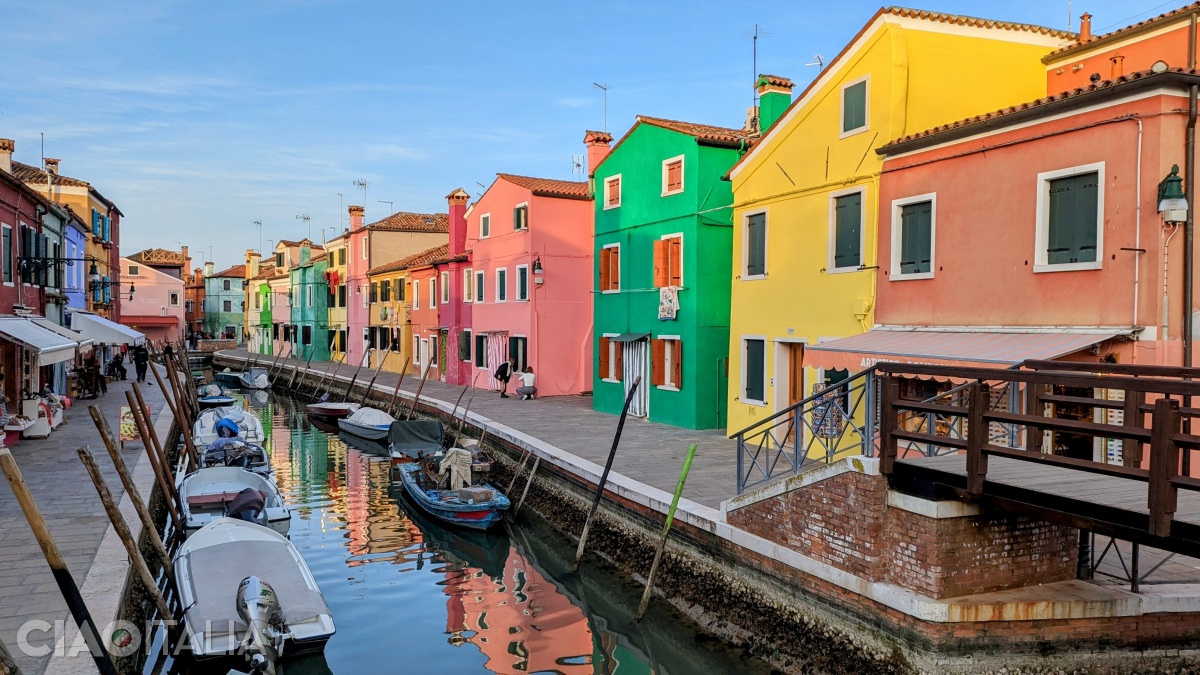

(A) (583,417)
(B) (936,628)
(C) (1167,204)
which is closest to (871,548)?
(B) (936,628)

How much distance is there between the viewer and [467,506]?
15.6 metres

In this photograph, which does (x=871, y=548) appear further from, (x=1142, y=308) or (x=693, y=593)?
(x=1142, y=308)

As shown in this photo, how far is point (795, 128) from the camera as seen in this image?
657 inches

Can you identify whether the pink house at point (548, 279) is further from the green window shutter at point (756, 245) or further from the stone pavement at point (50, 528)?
the stone pavement at point (50, 528)

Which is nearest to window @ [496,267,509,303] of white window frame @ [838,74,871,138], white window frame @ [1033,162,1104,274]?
white window frame @ [838,74,871,138]

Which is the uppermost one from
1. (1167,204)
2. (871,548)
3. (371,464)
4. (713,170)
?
(713,170)

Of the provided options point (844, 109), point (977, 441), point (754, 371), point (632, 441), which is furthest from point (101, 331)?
point (977, 441)

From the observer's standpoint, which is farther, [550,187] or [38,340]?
[550,187]

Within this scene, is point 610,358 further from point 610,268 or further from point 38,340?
point 38,340

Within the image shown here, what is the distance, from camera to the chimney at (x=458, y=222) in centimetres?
3669

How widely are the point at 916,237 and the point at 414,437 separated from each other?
14.3m

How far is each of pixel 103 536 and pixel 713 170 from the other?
50.0 ft

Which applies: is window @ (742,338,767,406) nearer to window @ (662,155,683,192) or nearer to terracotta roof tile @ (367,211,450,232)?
window @ (662,155,683,192)

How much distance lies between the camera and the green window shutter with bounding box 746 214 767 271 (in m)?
18.0
